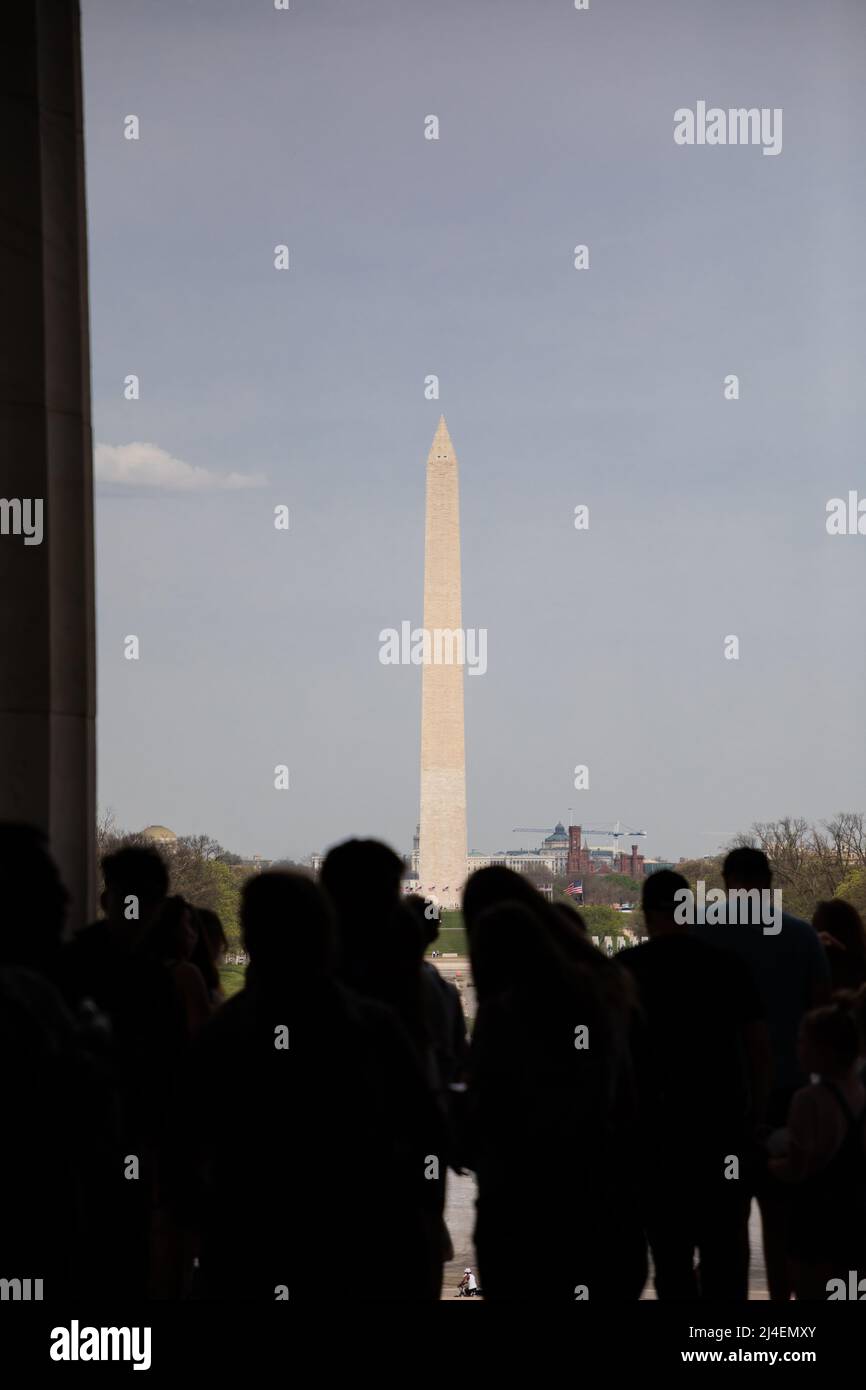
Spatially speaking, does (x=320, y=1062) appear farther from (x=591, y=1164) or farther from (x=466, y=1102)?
(x=591, y=1164)

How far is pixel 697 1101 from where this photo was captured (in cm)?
509

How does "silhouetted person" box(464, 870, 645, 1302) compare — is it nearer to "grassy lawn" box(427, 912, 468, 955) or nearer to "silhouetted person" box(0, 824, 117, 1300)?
"silhouetted person" box(0, 824, 117, 1300)

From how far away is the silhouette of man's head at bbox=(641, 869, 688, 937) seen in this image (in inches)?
213

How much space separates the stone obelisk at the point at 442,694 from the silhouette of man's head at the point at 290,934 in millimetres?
38378

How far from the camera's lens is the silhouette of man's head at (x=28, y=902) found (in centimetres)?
343

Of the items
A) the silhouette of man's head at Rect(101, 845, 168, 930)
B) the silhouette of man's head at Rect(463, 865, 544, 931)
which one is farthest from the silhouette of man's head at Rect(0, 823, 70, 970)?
the silhouette of man's head at Rect(101, 845, 168, 930)

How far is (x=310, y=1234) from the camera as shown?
133 inches

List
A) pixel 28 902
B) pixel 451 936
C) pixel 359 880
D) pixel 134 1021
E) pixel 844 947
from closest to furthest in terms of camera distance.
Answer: pixel 28 902, pixel 359 880, pixel 134 1021, pixel 844 947, pixel 451 936

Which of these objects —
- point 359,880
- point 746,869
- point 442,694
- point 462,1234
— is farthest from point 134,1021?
point 442,694

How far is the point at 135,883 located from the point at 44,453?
9.33 ft

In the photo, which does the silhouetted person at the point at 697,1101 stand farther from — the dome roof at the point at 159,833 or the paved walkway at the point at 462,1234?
the dome roof at the point at 159,833

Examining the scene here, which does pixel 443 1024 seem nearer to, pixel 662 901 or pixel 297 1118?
pixel 662 901

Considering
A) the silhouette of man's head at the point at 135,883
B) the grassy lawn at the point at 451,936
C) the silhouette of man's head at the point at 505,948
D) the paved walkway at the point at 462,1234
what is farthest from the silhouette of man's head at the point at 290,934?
the grassy lawn at the point at 451,936
